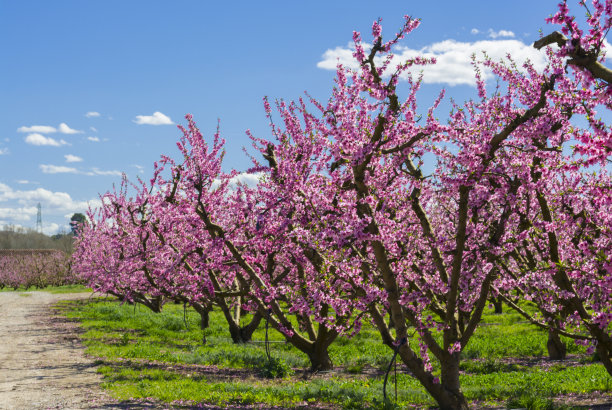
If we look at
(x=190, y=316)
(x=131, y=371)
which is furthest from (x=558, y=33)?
(x=190, y=316)

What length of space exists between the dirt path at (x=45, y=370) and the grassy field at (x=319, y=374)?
0.61 meters

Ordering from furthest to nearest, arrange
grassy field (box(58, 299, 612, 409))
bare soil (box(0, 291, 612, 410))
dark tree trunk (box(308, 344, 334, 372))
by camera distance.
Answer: dark tree trunk (box(308, 344, 334, 372)) → grassy field (box(58, 299, 612, 409)) → bare soil (box(0, 291, 612, 410))

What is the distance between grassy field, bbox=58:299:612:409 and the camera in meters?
11.2

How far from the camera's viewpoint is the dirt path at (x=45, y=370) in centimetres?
1148

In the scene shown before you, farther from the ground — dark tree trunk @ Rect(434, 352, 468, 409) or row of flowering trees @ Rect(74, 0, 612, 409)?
row of flowering trees @ Rect(74, 0, 612, 409)

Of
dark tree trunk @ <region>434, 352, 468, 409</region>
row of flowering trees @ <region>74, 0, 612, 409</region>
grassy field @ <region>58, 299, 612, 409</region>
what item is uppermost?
row of flowering trees @ <region>74, 0, 612, 409</region>

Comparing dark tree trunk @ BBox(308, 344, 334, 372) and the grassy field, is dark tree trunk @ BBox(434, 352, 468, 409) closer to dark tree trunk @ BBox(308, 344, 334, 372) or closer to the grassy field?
the grassy field

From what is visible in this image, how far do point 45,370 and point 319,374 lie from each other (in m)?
8.40

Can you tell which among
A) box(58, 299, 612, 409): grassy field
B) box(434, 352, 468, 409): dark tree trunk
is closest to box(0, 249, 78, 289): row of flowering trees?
box(58, 299, 612, 409): grassy field

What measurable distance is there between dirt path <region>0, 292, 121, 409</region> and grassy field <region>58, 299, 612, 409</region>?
2.00 feet

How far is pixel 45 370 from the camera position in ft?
50.0

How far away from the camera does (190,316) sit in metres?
27.8

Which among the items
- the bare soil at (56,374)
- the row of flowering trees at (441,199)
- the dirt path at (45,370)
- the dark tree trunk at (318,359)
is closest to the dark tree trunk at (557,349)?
the bare soil at (56,374)

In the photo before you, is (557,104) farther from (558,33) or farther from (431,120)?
(558,33)
